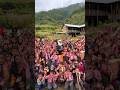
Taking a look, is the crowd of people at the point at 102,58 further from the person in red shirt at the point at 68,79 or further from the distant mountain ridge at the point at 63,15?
the distant mountain ridge at the point at 63,15

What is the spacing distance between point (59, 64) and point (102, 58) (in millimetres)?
573

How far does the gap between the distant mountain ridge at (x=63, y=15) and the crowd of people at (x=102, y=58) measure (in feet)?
1.07

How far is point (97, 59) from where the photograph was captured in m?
5.36

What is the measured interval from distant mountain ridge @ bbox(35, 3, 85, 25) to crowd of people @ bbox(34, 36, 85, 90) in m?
0.25

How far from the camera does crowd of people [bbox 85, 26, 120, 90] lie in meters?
5.26

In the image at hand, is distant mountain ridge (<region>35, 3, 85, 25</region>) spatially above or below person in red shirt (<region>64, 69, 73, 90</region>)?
above

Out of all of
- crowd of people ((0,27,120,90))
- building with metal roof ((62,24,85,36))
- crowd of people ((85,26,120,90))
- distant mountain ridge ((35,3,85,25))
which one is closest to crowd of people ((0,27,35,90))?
crowd of people ((0,27,120,90))

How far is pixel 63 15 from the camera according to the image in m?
5.48

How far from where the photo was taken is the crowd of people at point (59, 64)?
5.31m

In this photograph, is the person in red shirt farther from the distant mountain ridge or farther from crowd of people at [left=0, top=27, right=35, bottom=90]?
the distant mountain ridge

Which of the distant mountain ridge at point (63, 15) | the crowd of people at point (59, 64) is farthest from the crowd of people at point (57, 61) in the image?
the distant mountain ridge at point (63, 15)

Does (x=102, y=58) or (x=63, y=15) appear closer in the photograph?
(x=102, y=58)

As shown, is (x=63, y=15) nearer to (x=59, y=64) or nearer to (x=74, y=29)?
(x=74, y=29)

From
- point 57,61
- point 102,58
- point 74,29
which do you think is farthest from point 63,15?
point 102,58
